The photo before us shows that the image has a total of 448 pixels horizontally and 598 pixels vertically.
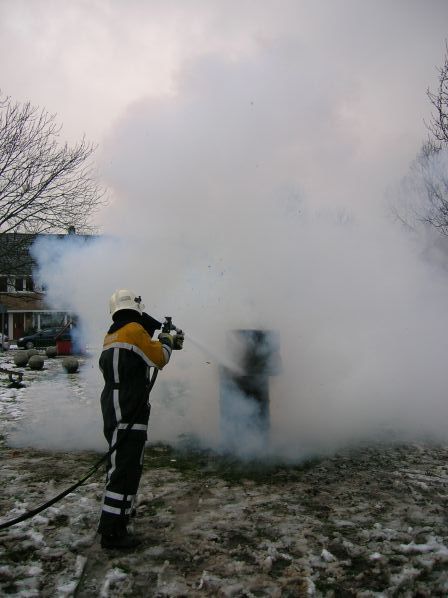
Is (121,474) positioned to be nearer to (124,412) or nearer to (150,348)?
(124,412)

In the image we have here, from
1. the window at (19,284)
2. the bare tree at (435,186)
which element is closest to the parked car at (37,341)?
the window at (19,284)

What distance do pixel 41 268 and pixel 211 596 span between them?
5.97 meters

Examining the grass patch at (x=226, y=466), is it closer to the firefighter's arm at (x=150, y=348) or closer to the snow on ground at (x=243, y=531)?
the snow on ground at (x=243, y=531)

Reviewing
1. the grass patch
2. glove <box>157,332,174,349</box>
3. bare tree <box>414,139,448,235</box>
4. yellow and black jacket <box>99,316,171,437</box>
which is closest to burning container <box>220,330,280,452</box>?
the grass patch

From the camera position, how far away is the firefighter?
3.16m

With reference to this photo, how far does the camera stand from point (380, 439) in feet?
19.1

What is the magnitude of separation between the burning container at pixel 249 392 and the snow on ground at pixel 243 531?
15.2 inches

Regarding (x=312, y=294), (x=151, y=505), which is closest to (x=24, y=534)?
(x=151, y=505)

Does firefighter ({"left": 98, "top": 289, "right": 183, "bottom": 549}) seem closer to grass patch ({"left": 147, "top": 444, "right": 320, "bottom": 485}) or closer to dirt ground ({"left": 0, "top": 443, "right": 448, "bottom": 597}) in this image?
dirt ground ({"left": 0, "top": 443, "right": 448, "bottom": 597})

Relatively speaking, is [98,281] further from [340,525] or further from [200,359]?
[340,525]

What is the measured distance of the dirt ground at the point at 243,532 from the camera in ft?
8.88

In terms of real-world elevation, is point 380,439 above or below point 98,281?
below

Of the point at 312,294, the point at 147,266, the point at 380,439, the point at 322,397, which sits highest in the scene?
the point at 147,266

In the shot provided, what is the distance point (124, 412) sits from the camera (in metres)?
3.29
